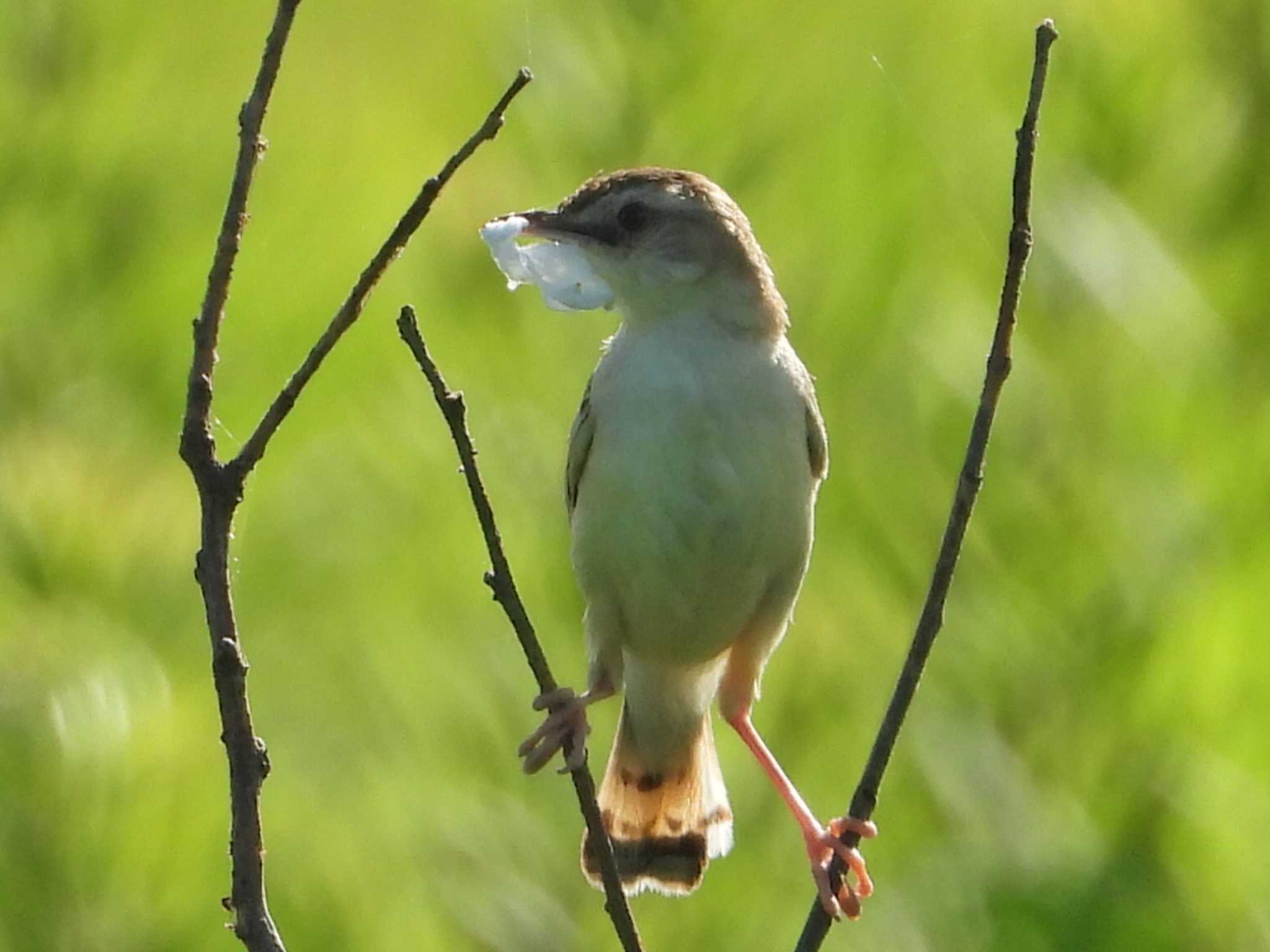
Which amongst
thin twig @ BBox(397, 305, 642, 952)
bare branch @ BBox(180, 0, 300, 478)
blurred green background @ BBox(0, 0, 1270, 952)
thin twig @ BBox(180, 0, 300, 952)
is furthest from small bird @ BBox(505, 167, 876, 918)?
bare branch @ BBox(180, 0, 300, 478)

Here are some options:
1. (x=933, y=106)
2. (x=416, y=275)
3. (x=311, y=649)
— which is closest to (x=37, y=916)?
(x=311, y=649)

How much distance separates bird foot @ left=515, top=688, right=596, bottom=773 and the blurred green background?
75 cm

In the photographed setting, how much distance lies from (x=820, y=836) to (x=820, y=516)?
1.06 m

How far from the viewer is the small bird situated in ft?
10.2

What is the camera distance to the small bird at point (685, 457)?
3100 millimetres

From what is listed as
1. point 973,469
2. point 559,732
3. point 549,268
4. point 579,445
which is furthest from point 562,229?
point 973,469

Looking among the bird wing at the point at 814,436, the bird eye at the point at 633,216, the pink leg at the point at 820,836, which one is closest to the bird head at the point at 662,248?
the bird eye at the point at 633,216

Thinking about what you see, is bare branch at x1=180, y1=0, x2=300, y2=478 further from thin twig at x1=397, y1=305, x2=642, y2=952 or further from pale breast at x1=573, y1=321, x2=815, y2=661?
pale breast at x1=573, y1=321, x2=815, y2=661

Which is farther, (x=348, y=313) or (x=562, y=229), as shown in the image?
(x=562, y=229)

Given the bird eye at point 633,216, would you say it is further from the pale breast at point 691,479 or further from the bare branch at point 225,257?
the bare branch at point 225,257

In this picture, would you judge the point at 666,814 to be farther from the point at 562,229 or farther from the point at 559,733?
the point at 562,229

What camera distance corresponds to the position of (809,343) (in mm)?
4078

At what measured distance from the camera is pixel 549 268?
320 centimetres

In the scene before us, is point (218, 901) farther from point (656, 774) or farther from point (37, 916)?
point (656, 774)
